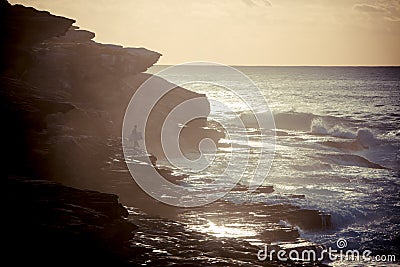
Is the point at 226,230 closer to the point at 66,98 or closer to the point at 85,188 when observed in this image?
the point at 85,188

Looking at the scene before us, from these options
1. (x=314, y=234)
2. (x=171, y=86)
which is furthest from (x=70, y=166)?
(x=171, y=86)

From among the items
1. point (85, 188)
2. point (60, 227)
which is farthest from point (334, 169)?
point (60, 227)

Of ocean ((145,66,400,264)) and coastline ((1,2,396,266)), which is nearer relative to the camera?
coastline ((1,2,396,266))

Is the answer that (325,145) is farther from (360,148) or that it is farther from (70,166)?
(70,166)

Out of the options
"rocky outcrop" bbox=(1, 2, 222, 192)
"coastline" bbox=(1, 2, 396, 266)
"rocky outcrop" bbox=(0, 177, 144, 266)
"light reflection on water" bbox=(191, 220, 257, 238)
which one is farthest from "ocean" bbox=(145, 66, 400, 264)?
"rocky outcrop" bbox=(1, 2, 222, 192)

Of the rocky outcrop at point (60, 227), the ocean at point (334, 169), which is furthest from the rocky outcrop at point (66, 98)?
the ocean at point (334, 169)

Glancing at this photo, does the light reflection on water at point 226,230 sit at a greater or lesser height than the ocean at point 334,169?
lesser

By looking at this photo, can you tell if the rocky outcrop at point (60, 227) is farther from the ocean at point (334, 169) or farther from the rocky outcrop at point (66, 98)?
the ocean at point (334, 169)

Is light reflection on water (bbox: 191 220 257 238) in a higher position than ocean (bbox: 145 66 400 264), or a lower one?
lower

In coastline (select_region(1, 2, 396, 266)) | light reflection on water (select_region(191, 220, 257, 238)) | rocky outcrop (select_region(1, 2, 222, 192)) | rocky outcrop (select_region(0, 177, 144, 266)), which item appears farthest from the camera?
rocky outcrop (select_region(1, 2, 222, 192))

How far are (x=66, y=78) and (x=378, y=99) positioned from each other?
9025 centimetres

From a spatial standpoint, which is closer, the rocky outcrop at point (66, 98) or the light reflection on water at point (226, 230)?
the light reflection on water at point (226, 230)

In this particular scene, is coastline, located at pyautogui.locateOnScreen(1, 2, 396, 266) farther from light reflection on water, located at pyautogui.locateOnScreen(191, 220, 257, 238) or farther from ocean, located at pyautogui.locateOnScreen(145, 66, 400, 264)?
ocean, located at pyautogui.locateOnScreen(145, 66, 400, 264)

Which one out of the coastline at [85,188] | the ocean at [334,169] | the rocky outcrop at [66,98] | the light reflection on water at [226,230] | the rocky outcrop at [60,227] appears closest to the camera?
the rocky outcrop at [60,227]
